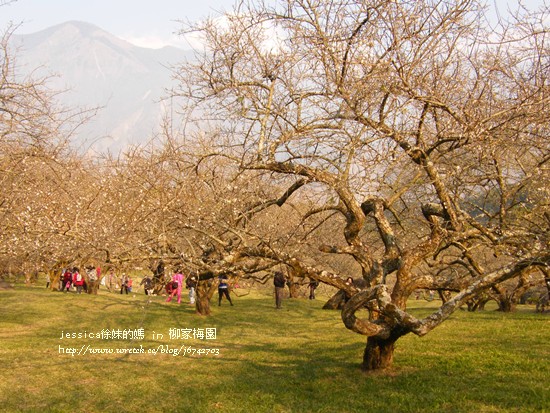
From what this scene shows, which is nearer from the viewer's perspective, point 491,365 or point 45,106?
point 491,365

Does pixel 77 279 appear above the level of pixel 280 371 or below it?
above

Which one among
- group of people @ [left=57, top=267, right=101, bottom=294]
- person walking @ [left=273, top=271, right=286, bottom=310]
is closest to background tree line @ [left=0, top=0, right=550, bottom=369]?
person walking @ [left=273, top=271, right=286, bottom=310]

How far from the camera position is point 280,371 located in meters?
9.82

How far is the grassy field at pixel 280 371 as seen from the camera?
23.7 ft

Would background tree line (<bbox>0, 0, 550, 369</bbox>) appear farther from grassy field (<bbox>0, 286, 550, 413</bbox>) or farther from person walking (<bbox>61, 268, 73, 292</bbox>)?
person walking (<bbox>61, 268, 73, 292</bbox>)

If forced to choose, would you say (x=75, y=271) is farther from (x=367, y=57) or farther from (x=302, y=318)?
(x=367, y=57)

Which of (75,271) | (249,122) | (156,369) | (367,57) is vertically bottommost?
(156,369)

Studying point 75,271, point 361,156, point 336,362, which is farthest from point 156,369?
point 75,271

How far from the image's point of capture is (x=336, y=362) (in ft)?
32.6

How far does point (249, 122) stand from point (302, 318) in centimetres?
1224

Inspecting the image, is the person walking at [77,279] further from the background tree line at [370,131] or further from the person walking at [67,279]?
the background tree line at [370,131]

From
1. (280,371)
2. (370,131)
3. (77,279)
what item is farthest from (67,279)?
(370,131)

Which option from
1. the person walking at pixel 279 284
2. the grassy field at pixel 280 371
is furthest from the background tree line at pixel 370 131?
the person walking at pixel 279 284

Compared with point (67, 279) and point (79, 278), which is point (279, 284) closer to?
point (79, 278)
